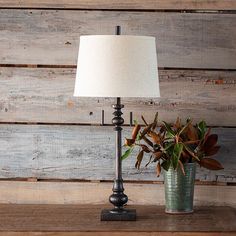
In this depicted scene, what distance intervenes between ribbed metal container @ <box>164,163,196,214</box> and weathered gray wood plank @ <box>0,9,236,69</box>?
415mm

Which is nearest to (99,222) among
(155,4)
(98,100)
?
(98,100)

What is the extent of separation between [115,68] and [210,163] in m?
0.50

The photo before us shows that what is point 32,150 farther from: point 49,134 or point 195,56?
point 195,56

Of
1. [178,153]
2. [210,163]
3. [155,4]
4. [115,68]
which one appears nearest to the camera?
[115,68]

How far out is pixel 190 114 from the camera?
2.40m

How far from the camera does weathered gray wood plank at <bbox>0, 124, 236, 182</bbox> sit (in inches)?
95.0

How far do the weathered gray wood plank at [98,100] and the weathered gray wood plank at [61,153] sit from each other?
4 centimetres

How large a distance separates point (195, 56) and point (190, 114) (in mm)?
210

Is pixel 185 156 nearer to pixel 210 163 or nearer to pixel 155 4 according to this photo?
pixel 210 163

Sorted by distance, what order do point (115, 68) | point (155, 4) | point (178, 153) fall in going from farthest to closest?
point (155, 4) < point (178, 153) < point (115, 68)

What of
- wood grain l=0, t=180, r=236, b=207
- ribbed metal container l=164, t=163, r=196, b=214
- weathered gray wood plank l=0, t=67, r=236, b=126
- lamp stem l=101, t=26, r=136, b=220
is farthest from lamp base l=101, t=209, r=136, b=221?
weathered gray wood plank l=0, t=67, r=236, b=126

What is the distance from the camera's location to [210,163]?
227 centimetres

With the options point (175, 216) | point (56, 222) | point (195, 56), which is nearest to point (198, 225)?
point (175, 216)

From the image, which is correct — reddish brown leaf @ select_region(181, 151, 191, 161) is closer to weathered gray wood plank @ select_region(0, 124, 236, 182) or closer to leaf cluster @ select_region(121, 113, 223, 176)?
leaf cluster @ select_region(121, 113, 223, 176)
